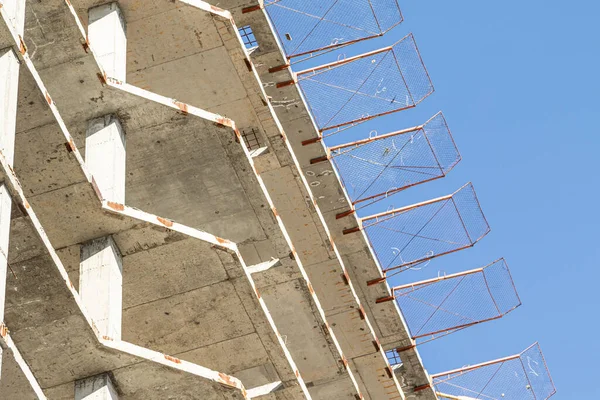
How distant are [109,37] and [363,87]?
256 inches

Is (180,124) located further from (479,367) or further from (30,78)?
(479,367)

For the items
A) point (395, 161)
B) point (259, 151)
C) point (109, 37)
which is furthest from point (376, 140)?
point (109, 37)

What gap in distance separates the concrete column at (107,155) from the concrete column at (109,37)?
95 cm

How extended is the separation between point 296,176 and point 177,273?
16.1 feet

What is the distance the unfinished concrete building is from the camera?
1903 cm

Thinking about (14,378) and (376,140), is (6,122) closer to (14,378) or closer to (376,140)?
(14,378)

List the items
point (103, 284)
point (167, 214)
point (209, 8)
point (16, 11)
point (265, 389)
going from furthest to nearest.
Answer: point (209, 8)
point (167, 214)
point (265, 389)
point (103, 284)
point (16, 11)

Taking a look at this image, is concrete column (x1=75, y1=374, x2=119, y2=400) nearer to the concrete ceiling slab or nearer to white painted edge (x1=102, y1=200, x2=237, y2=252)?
the concrete ceiling slab

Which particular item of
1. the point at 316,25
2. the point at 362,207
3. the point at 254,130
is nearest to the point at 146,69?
the point at 254,130

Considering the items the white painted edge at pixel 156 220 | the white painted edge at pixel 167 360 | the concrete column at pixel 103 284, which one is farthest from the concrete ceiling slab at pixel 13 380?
the white painted edge at pixel 156 220

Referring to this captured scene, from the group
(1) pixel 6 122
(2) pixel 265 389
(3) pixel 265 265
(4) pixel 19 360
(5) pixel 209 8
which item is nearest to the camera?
(4) pixel 19 360

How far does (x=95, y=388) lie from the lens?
1964 centimetres

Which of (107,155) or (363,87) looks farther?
(363,87)

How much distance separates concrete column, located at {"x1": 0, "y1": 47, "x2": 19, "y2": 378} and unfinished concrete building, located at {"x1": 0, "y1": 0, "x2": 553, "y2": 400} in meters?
0.03
